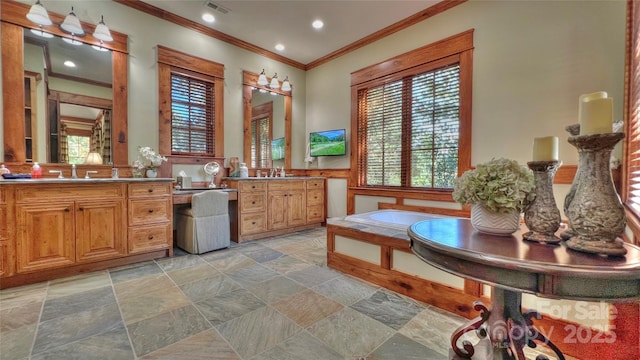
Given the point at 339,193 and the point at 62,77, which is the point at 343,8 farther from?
the point at 62,77

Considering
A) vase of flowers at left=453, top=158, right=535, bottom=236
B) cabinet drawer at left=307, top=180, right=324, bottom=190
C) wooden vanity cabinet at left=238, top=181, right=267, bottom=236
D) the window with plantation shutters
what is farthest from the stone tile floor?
cabinet drawer at left=307, top=180, right=324, bottom=190

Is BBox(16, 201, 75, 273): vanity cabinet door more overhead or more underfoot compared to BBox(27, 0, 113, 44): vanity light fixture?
more underfoot

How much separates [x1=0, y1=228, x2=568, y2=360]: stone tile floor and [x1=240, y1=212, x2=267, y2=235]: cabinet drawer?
107 cm

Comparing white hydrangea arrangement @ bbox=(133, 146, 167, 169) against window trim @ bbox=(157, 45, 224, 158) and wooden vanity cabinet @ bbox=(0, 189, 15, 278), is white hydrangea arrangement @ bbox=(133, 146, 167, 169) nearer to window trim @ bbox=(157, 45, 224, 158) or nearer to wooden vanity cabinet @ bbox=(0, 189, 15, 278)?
window trim @ bbox=(157, 45, 224, 158)

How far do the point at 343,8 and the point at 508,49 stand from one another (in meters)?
2.03

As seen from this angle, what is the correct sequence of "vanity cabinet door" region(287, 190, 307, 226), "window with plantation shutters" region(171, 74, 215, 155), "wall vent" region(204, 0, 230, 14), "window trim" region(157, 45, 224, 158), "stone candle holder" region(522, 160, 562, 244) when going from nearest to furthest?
"stone candle holder" region(522, 160, 562, 244), "wall vent" region(204, 0, 230, 14), "window trim" region(157, 45, 224, 158), "window with plantation shutters" region(171, 74, 215, 155), "vanity cabinet door" region(287, 190, 307, 226)

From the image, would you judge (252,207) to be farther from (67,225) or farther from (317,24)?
(317,24)

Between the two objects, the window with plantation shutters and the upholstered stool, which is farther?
the window with plantation shutters

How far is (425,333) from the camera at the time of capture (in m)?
1.62

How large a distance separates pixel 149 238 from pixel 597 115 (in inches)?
141

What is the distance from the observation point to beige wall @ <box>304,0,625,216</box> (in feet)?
7.73

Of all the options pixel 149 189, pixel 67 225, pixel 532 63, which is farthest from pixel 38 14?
pixel 532 63

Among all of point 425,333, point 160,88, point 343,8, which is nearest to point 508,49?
point 343,8

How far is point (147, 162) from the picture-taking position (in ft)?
10.8
